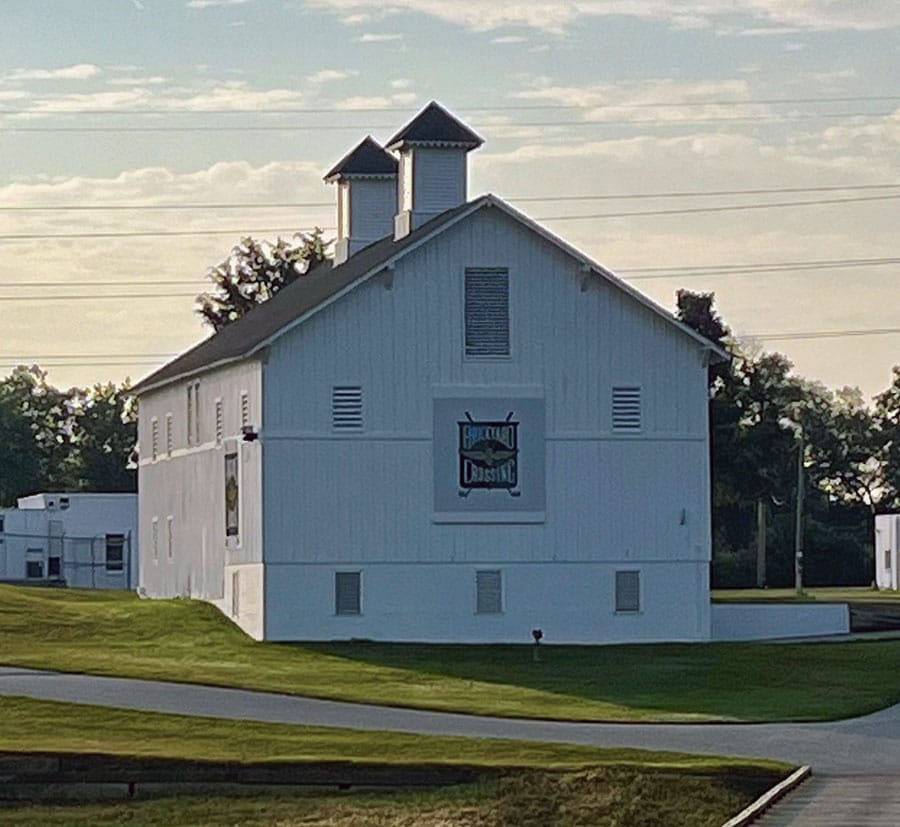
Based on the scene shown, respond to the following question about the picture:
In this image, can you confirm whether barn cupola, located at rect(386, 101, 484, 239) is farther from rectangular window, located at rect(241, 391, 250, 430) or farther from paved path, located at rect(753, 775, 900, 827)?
paved path, located at rect(753, 775, 900, 827)

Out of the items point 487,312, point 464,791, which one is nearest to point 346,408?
point 487,312

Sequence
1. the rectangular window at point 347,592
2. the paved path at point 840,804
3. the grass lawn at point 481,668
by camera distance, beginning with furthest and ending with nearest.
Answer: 1. the rectangular window at point 347,592
2. the grass lawn at point 481,668
3. the paved path at point 840,804

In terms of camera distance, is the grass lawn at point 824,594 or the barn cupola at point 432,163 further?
the grass lawn at point 824,594

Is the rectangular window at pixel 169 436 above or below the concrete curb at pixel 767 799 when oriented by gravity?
above

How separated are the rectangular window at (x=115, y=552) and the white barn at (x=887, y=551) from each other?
105 ft

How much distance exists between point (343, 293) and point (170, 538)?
16.4 metres

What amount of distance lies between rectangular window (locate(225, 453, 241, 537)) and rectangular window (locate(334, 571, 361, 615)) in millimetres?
4027

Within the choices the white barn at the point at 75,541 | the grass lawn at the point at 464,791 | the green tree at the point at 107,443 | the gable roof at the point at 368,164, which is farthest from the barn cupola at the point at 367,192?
the green tree at the point at 107,443

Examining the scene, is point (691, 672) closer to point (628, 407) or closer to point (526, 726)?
point (628, 407)

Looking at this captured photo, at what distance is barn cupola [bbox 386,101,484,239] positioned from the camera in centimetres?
6581

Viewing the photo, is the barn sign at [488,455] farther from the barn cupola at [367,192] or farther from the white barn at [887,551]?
the white barn at [887,551]

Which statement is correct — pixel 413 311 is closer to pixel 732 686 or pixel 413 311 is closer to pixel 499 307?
pixel 499 307

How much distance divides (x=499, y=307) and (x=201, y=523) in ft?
40.4

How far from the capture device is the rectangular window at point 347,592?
60719mm
